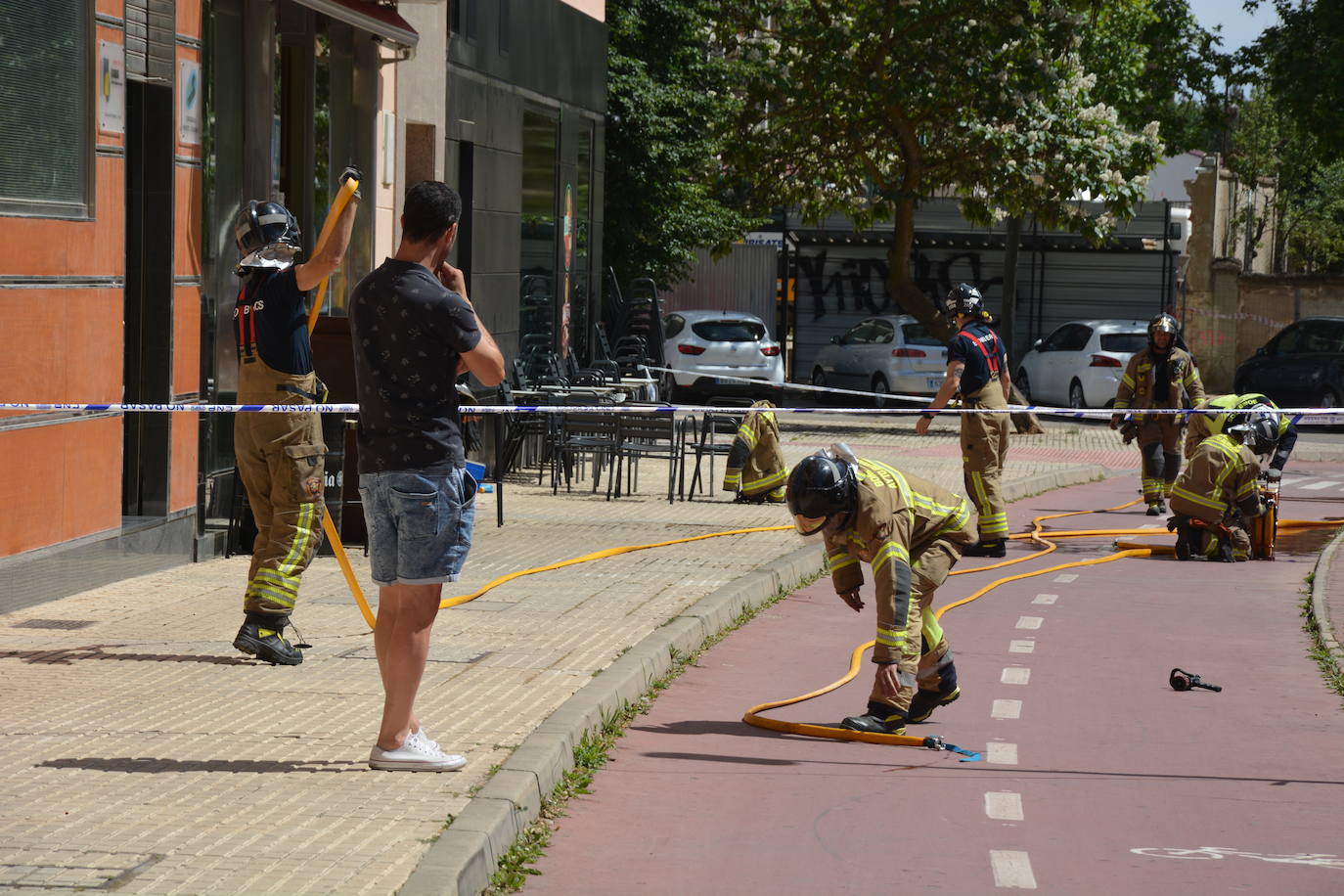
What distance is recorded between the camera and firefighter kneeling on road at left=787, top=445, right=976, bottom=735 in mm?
6770

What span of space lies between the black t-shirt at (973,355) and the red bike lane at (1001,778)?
285cm

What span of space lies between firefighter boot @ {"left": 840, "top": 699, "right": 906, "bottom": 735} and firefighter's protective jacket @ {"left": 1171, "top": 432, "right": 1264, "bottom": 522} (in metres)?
6.65

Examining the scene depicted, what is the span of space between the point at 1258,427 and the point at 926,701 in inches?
260

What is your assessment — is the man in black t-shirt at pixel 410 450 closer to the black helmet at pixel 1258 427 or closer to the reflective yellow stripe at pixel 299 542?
the reflective yellow stripe at pixel 299 542

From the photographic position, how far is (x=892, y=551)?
22.7 feet

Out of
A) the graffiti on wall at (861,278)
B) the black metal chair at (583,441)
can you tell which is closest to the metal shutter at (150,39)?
the black metal chair at (583,441)

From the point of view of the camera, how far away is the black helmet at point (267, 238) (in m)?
8.15

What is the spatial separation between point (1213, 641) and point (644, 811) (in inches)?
195

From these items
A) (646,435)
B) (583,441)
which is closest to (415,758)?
(646,435)

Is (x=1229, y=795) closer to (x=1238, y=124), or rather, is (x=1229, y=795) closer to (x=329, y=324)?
(x=329, y=324)

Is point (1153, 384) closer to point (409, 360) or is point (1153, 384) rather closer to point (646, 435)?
point (646, 435)

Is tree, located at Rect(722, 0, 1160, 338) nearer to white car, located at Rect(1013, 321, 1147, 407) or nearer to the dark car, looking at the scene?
white car, located at Rect(1013, 321, 1147, 407)

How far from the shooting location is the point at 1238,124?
57.2m

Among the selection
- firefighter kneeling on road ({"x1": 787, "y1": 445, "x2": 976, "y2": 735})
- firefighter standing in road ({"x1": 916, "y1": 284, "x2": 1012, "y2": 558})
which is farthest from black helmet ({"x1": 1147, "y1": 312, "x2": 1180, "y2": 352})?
firefighter kneeling on road ({"x1": 787, "y1": 445, "x2": 976, "y2": 735})
